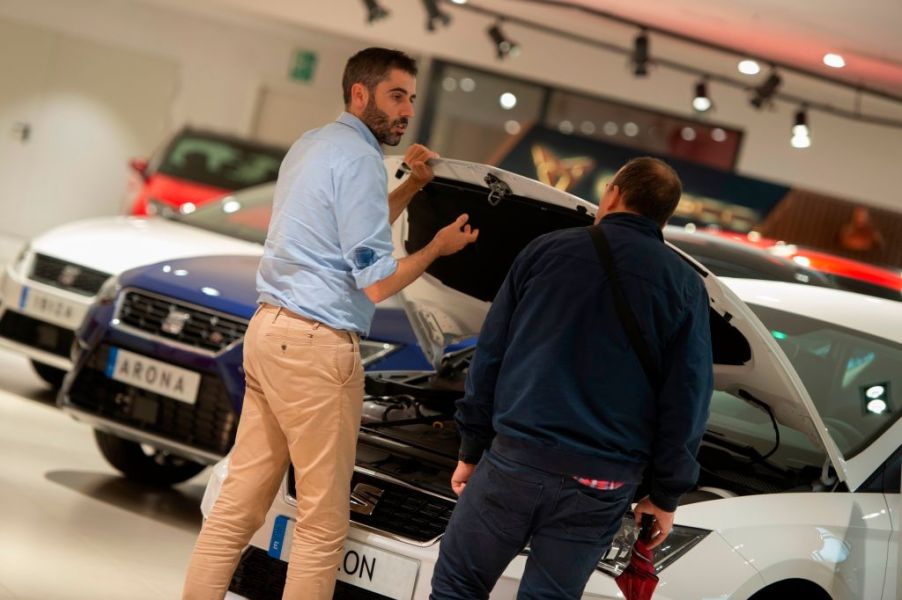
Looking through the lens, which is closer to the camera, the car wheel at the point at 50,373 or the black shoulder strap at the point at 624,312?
the black shoulder strap at the point at 624,312

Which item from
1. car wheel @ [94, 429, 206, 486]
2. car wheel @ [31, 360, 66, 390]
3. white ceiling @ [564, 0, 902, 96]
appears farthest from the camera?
white ceiling @ [564, 0, 902, 96]

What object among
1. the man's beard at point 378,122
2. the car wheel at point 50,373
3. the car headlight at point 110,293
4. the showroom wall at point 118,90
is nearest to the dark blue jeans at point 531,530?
the man's beard at point 378,122

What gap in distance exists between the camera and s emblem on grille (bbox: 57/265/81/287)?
625cm

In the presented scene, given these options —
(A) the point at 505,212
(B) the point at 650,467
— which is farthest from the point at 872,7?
(B) the point at 650,467

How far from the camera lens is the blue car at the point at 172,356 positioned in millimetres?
4738

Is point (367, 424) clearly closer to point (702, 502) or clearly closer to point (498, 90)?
point (702, 502)

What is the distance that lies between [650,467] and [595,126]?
1239 cm

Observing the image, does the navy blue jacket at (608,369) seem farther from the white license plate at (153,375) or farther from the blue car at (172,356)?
the white license plate at (153,375)

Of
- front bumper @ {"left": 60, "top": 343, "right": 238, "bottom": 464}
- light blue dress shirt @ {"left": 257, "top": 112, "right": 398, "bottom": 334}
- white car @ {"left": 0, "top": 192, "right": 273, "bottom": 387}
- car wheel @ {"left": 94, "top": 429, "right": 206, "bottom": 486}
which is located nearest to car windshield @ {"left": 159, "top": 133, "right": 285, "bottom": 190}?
white car @ {"left": 0, "top": 192, "right": 273, "bottom": 387}

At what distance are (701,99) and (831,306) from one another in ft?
30.6

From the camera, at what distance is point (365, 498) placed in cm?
331

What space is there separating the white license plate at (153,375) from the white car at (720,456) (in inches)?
41.9

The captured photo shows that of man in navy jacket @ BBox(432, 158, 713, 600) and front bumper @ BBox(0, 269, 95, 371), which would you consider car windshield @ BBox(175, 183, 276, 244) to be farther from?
man in navy jacket @ BBox(432, 158, 713, 600)

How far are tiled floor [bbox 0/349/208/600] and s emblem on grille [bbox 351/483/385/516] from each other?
1.07 meters
